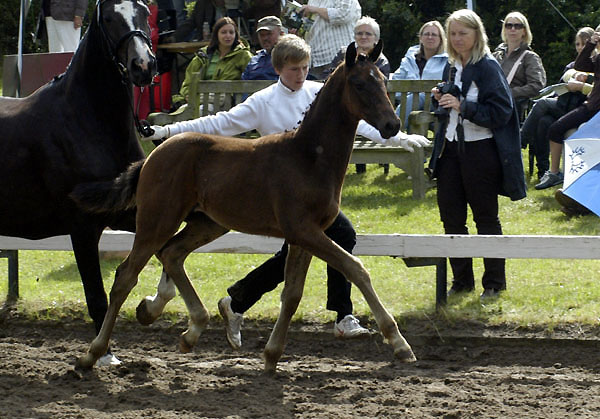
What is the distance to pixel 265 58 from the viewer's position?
11227mm

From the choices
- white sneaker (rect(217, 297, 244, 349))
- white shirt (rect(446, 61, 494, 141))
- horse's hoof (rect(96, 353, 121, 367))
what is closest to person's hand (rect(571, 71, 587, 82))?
white shirt (rect(446, 61, 494, 141))

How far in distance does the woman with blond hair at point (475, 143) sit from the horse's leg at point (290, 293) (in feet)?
6.33

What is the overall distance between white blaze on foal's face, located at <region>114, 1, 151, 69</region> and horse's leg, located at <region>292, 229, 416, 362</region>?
1.43 m

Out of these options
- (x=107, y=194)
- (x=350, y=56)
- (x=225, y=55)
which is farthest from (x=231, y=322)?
(x=225, y=55)

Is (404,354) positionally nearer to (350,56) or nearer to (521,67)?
(350,56)

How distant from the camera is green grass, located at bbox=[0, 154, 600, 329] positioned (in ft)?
23.5

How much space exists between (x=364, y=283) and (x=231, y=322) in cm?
144

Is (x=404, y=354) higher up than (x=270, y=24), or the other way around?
(x=270, y=24)

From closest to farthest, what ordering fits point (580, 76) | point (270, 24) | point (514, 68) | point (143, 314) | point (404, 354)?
1. point (404, 354)
2. point (143, 314)
3. point (580, 76)
4. point (514, 68)
5. point (270, 24)

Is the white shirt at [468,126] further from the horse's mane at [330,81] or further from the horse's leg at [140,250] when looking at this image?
the horse's leg at [140,250]

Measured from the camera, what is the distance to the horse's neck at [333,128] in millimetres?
5619

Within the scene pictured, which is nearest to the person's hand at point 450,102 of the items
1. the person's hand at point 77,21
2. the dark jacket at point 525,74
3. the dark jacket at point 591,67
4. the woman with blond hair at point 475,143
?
the woman with blond hair at point 475,143

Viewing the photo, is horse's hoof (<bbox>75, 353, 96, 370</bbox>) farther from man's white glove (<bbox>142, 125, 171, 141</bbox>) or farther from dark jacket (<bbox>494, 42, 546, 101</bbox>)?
dark jacket (<bbox>494, 42, 546, 101</bbox>)

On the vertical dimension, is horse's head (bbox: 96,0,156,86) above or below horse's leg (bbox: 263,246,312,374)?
above
